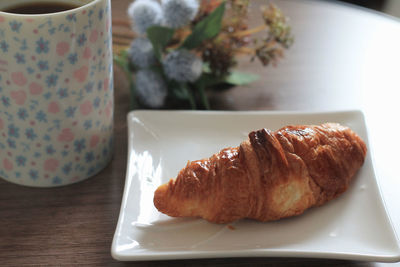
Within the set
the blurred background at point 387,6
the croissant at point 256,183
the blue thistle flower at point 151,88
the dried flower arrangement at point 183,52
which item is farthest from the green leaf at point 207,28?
the blurred background at point 387,6

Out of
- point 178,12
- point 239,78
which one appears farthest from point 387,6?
point 178,12

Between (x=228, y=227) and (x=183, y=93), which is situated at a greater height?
(x=183, y=93)

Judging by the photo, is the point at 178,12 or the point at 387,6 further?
the point at 387,6

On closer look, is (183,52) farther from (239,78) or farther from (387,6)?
(387,6)

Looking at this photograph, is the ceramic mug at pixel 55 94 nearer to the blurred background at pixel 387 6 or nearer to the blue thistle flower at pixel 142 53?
the blue thistle flower at pixel 142 53

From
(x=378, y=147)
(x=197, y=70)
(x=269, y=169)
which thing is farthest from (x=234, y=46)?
(x=269, y=169)
